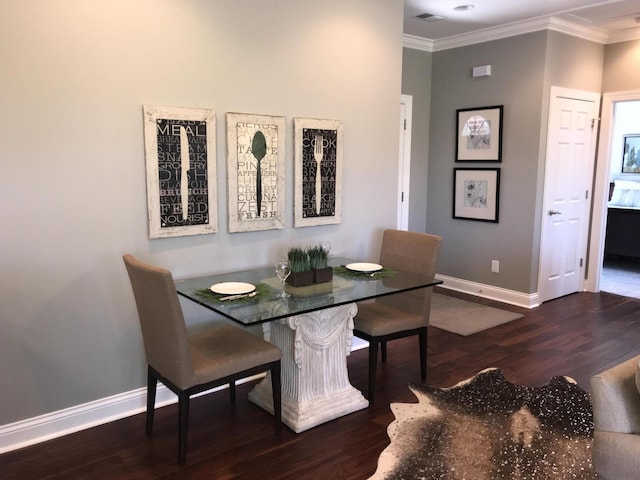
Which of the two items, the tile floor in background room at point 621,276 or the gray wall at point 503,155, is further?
the tile floor in background room at point 621,276

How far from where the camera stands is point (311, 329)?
9.20ft

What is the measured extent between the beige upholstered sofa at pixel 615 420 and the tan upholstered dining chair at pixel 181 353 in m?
1.48

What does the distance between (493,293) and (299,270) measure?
3.13 metres

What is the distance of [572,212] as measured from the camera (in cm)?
524

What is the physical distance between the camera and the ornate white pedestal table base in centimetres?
277

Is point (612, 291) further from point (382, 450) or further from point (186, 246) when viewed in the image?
point (186, 246)

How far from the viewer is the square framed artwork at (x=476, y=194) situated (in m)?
5.15

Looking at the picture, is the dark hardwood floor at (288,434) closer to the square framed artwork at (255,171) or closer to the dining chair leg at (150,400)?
the dining chair leg at (150,400)

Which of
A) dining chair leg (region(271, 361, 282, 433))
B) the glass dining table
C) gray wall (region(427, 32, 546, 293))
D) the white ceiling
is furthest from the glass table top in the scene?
the white ceiling

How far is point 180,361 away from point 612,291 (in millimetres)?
4964

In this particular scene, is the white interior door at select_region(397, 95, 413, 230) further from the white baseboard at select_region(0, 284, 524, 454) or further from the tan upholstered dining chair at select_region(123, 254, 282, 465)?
the white baseboard at select_region(0, 284, 524, 454)

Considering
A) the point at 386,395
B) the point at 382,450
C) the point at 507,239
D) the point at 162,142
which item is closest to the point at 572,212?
the point at 507,239

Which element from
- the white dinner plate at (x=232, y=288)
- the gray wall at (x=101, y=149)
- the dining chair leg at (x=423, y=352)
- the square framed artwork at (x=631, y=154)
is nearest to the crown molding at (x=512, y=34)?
the gray wall at (x=101, y=149)

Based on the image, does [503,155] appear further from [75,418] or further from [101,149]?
[75,418]
